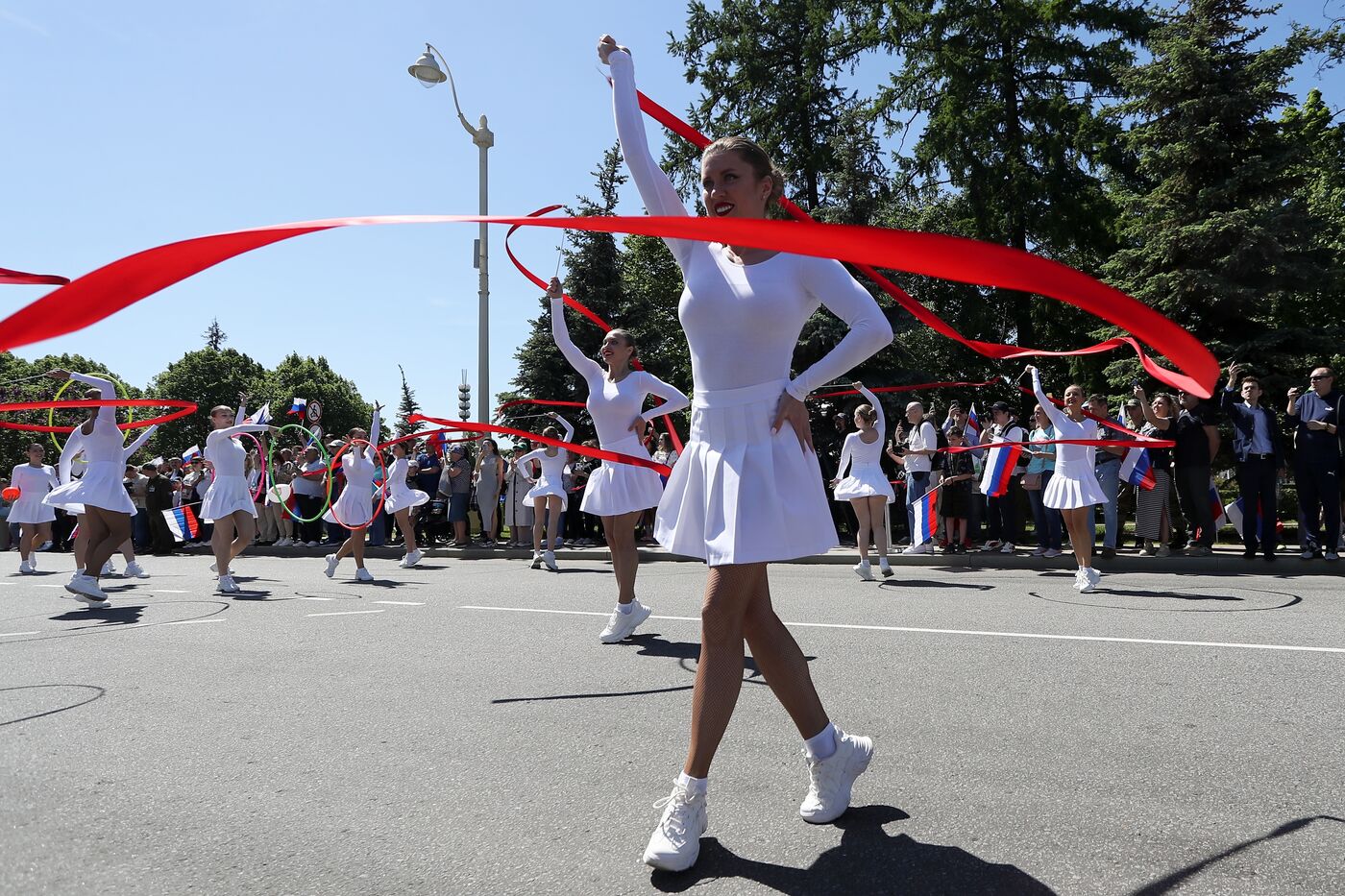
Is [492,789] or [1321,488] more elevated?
[1321,488]

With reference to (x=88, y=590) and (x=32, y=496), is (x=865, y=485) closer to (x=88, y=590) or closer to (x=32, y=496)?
(x=88, y=590)

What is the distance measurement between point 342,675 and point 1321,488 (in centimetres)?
1096

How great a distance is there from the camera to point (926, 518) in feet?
43.4

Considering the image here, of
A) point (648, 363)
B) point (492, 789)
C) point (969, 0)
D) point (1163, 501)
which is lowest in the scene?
point (492, 789)

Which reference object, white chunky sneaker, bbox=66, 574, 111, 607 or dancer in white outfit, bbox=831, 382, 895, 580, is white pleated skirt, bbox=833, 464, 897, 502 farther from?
white chunky sneaker, bbox=66, 574, 111, 607

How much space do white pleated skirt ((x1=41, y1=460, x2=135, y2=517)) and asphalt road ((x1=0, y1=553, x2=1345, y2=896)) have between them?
9.62 feet

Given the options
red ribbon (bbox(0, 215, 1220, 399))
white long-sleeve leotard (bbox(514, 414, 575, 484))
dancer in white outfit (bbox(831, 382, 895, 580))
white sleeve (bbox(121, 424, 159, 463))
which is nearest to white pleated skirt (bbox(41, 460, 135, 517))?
white sleeve (bbox(121, 424, 159, 463))

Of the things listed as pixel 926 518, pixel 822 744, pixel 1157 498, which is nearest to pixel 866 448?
pixel 926 518

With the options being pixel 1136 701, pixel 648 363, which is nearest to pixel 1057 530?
pixel 1136 701

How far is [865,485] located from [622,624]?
17.7 feet

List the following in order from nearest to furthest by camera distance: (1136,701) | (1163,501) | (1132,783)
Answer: (1132,783) → (1136,701) → (1163,501)

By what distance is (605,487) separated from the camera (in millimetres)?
7148

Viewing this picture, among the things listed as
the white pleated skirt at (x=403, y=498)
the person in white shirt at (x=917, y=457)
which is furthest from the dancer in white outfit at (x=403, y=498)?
the person in white shirt at (x=917, y=457)

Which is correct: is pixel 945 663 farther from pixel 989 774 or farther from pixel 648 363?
pixel 648 363
